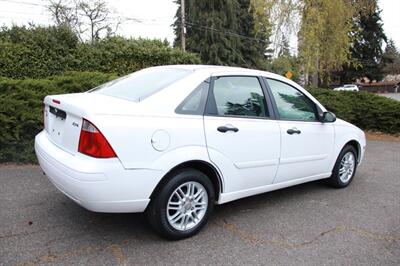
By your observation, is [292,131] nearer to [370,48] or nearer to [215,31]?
[215,31]

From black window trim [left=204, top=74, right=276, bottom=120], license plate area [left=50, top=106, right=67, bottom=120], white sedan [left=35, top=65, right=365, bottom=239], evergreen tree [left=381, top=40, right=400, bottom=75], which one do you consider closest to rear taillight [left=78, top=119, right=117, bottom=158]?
white sedan [left=35, top=65, right=365, bottom=239]

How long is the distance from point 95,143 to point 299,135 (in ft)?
8.26

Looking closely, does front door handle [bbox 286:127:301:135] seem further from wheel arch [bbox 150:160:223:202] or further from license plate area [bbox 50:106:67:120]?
→ license plate area [bbox 50:106:67:120]

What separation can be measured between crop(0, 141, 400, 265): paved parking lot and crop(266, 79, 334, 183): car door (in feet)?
1.49

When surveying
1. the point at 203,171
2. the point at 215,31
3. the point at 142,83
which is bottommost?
the point at 203,171

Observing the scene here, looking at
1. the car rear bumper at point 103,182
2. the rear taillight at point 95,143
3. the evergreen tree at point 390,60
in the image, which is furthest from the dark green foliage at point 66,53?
the evergreen tree at point 390,60

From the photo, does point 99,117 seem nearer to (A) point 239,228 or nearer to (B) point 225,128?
(B) point 225,128

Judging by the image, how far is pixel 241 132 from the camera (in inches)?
152

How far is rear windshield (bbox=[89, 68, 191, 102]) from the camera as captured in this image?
367cm

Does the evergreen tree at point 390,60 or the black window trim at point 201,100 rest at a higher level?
the evergreen tree at point 390,60

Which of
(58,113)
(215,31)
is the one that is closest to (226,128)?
(58,113)

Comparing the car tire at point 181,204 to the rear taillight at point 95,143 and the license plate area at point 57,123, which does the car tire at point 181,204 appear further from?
the license plate area at point 57,123

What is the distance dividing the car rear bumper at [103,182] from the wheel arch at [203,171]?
4.2 inches

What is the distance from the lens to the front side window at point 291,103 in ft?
14.6
